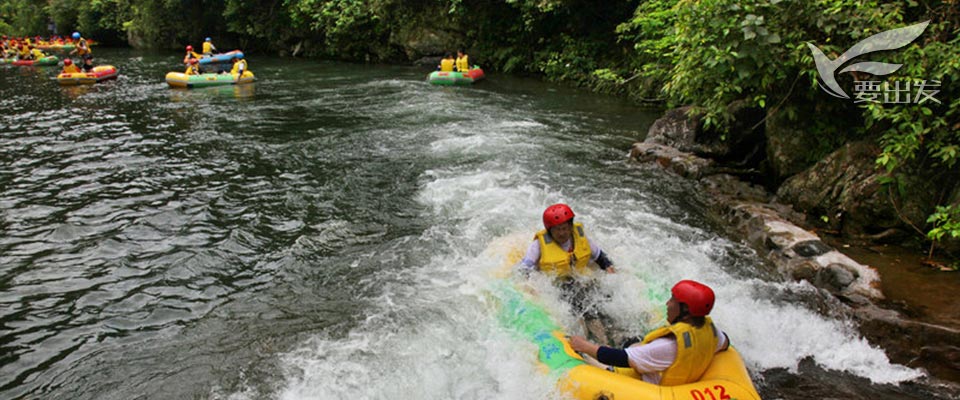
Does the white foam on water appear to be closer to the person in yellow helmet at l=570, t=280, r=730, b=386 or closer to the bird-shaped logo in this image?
the person in yellow helmet at l=570, t=280, r=730, b=386

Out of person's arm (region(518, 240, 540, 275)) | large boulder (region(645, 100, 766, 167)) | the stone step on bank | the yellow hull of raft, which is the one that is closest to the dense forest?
large boulder (region(645, 100, 766, 167))

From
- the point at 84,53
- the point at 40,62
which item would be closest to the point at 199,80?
the point at 84,53

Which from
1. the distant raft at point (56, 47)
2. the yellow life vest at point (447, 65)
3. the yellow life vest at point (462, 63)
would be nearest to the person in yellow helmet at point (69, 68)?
the yellow life vest at point (447, 65)

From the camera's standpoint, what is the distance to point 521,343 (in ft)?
15.5

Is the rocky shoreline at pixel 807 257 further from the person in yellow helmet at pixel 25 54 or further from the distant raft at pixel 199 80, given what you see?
the person in yellow helmet at pixel 25 54

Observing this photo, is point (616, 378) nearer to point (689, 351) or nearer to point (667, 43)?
point (689, 351)

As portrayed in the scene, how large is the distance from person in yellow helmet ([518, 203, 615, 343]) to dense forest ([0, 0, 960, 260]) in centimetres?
340

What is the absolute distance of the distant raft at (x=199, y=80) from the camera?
18.5 m

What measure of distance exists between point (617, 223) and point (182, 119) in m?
11.3

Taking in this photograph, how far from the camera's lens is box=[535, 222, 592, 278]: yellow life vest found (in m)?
5.39

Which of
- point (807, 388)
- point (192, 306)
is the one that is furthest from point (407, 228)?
point (807, 388)

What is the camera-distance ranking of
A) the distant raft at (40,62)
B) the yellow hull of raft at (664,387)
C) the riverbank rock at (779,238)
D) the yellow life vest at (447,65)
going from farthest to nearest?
the distant raft at (40,62) → the yellow life vest at (447,65) → the riverbank rock at (779,238) → the yellow hull of raft at (664,387)

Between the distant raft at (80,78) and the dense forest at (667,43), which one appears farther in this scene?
the distant raft at (80,78)

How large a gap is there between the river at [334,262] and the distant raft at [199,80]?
5.84 meters
